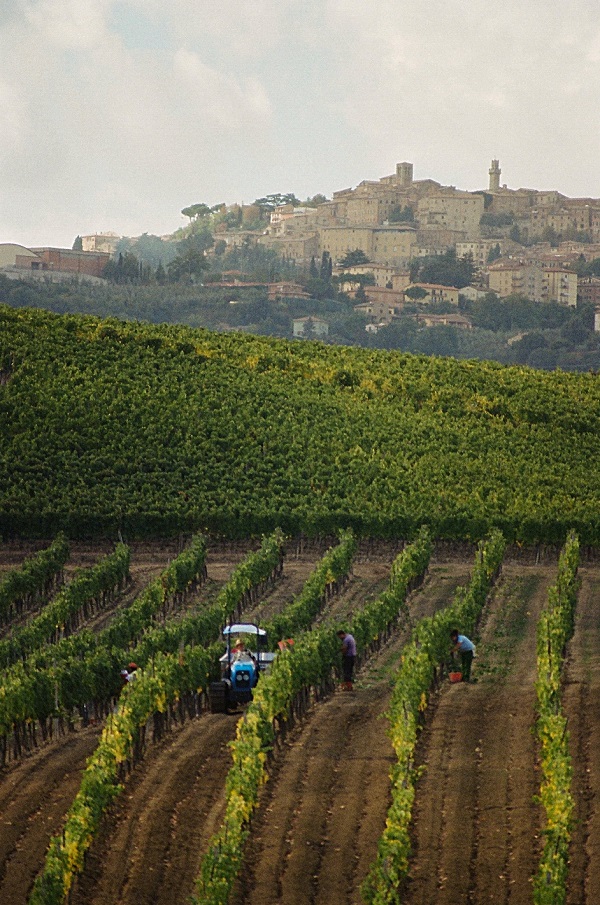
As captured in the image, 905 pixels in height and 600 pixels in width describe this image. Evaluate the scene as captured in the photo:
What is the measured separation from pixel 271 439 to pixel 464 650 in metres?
27.6

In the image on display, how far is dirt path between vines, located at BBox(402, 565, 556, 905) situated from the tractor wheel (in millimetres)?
3567

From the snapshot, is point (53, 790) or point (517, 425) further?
point (517, 425)

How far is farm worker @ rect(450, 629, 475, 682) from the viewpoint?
2859cm

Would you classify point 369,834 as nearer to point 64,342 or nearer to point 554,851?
point 554,851

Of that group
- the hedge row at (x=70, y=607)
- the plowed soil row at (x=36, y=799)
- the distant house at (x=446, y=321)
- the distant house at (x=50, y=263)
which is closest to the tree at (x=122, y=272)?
the distant house at (x=50, y=263)

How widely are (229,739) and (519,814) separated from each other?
5.93m

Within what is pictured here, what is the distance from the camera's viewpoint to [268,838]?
65.3ft

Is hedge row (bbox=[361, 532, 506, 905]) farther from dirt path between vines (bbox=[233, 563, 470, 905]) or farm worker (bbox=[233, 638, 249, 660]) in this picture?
farm worker (bbox=[233, 638, 249, 660])

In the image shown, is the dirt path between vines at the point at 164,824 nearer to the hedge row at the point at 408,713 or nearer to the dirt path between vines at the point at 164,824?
the dirt path between vines at the point at 164,824

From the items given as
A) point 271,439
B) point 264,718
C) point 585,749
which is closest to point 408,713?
point 264,718

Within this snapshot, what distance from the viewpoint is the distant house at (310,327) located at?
599 ft

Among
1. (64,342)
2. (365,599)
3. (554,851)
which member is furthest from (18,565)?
(554,851)

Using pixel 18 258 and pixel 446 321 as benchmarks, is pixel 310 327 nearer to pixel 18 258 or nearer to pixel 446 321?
pixel 446 321


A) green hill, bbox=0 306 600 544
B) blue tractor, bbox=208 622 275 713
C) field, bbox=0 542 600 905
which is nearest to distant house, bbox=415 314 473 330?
green hill, bbox=0 306 600 544
